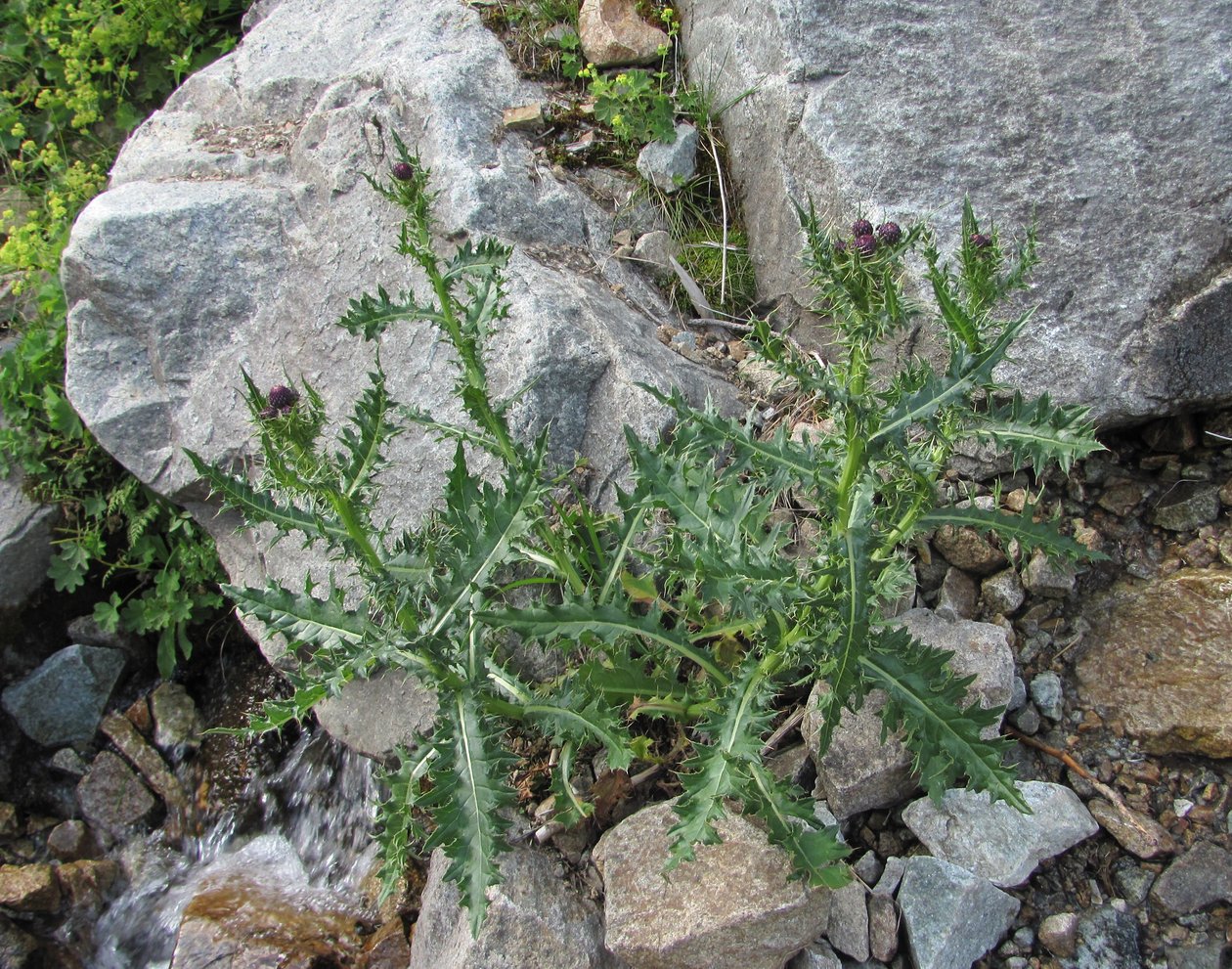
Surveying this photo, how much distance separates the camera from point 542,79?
454cm

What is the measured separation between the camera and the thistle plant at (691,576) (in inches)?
88.9

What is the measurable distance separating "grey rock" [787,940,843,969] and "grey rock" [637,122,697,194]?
10.00 feet

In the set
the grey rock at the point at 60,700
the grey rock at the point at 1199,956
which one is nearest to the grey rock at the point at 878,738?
the grey rock at the point at 1199,956

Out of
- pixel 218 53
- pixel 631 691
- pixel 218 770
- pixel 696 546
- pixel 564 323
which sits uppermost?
pixel 218 53

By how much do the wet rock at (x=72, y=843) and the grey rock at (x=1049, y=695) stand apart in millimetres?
3907

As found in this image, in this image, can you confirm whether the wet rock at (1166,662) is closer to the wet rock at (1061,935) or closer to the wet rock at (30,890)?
the wet rock at (1061,935)

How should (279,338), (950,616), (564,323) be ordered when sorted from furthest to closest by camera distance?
1. (279,338)
2. (564,323)
3. (950,616)

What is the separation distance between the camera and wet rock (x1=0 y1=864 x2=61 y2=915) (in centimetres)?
376

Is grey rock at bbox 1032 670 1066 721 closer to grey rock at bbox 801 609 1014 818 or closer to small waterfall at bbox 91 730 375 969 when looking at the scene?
grey rock at bbox 801 609 1014 818

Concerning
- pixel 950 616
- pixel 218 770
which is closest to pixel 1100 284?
pixel 950 616

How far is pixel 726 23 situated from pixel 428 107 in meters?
1.38

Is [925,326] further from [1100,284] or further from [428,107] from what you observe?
[428,107]

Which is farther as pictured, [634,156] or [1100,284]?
[634,156]

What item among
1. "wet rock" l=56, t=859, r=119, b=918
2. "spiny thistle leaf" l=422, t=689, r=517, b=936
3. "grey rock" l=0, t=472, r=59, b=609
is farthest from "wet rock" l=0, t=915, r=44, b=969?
"spiny thistle leaf" l=422, t=689, r=517, b=936
